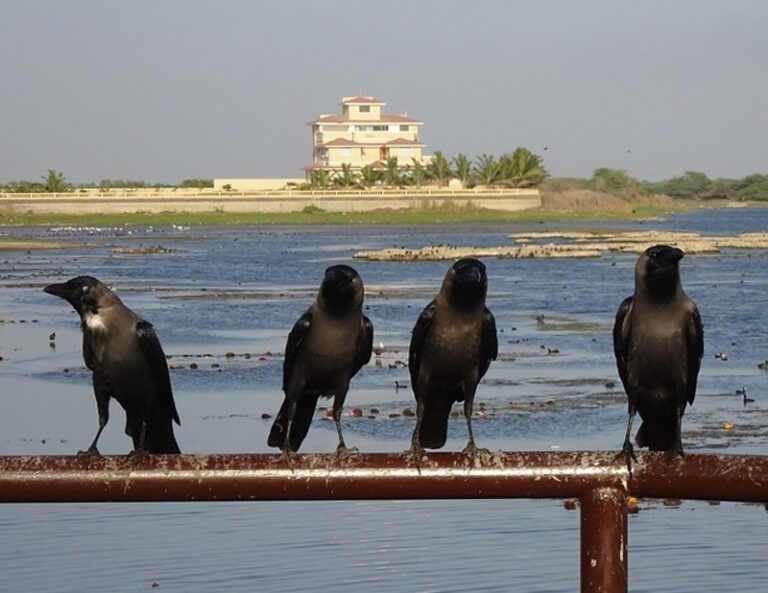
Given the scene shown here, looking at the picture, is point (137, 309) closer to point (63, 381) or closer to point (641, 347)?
point (63, 381)

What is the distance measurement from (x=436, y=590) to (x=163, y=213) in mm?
117886

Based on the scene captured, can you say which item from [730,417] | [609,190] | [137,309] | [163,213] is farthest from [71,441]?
[609,190]

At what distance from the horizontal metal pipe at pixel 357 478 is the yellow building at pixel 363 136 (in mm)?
162777

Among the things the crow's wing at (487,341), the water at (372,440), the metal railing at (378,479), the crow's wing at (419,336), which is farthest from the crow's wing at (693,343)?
the water at (372,440)

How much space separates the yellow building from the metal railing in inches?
6409

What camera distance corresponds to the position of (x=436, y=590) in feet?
32.0

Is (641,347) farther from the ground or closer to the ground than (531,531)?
farther from the ground

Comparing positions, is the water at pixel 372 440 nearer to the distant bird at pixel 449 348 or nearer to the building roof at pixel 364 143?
the distant bird at pixel 449 348

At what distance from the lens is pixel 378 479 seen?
3.18 metres

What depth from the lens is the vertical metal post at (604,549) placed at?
3.04m

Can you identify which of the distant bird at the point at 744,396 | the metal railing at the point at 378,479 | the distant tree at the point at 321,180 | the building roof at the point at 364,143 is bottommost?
the distant bird at the point at 744,396

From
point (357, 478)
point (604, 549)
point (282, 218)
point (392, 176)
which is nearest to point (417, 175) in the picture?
point (392, 176)

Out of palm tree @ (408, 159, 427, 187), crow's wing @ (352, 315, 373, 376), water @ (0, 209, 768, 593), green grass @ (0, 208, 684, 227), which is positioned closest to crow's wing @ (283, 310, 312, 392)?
crow's wing @ (352, 315, 373, 376)

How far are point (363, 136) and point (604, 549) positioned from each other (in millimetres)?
168257
